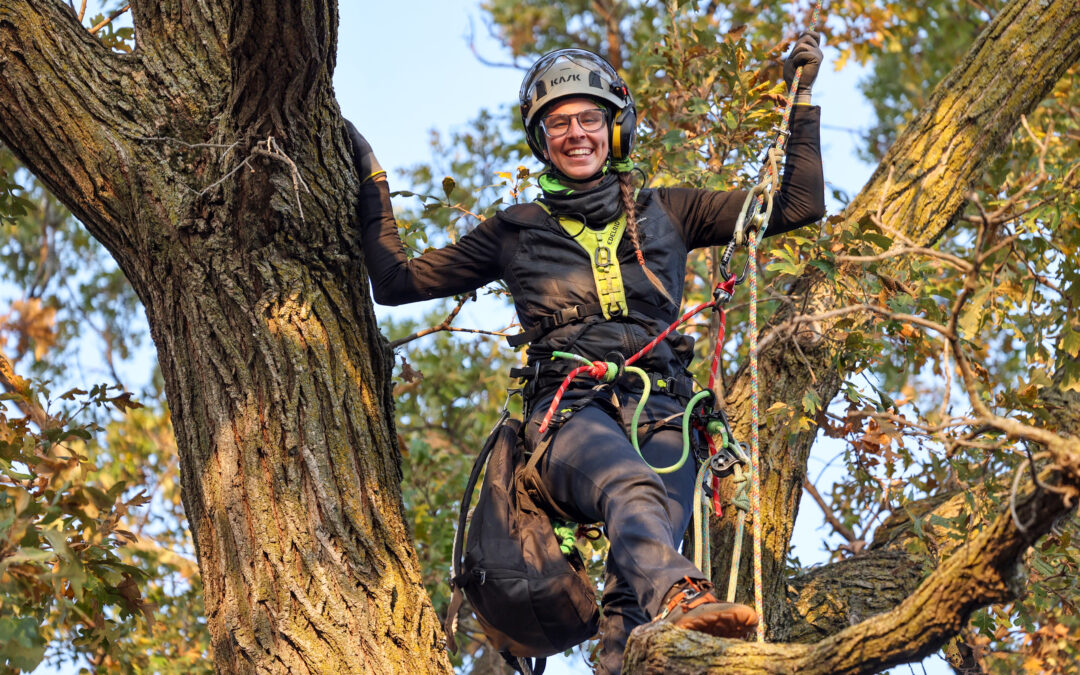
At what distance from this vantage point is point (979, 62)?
14.7 ft

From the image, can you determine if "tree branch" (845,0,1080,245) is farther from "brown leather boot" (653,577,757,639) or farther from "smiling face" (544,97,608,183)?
"brown leather boot" (653,577,757,639)

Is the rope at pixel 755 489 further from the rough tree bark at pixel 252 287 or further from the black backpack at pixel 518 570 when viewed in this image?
the rough tree bark at pixel 252 287

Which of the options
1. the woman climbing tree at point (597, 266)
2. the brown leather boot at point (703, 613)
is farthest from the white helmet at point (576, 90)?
the brown leather boot at point (703, 613)

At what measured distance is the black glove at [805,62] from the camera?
3.90 meters

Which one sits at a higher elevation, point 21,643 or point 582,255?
point 582,255

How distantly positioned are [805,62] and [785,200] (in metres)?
0.45

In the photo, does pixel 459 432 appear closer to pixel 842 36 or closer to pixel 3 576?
pixel 842 36

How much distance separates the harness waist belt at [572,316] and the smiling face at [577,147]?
500 mm

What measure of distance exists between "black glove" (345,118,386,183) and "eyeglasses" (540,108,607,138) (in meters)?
0.59

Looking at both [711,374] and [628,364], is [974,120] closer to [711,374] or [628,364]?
[711,374]

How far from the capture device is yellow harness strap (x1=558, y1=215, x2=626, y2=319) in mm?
3717

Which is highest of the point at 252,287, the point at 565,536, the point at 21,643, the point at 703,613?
the point at 252,287

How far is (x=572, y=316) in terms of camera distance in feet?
12.2

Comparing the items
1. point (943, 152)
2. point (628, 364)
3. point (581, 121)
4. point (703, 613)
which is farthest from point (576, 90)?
point (703, 613)
